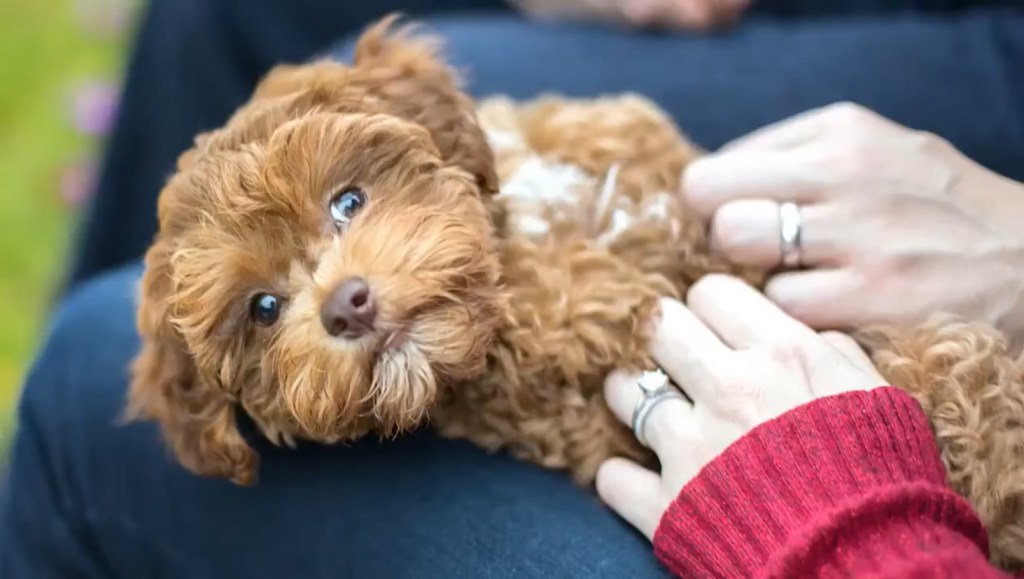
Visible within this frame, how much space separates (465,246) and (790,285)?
0.61 m

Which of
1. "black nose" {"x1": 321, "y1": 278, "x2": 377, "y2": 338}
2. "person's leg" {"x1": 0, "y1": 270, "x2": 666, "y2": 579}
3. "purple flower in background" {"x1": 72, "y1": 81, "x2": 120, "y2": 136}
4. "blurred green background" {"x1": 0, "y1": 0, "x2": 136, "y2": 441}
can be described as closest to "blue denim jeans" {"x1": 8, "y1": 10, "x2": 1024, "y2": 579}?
"person's leg" {"x1": 0, "y1": 270, "x2": 666, "y2": 579}

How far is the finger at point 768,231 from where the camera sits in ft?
5.83

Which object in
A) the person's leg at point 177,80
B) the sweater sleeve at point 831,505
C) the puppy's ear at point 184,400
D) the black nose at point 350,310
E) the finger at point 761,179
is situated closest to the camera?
the sweater sleeve at point 831,505

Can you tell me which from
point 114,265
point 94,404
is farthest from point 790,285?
point 114,265

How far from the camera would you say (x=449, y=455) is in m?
1.79

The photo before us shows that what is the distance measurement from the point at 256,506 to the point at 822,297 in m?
1.10

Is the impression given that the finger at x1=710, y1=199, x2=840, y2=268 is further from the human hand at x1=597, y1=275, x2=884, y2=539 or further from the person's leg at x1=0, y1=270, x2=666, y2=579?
the person's leg at x1=0, y1=270, x2=666, y2=579

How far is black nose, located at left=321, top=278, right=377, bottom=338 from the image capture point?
1475 mm

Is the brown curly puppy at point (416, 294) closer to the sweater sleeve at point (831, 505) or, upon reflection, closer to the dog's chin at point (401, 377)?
the dog's chin at point (401, 377)

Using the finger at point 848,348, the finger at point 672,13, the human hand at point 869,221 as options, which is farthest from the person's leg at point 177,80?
the finger at point 848,348

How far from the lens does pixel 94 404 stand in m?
2.06

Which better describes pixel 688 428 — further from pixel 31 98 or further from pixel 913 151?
pixel 31 98

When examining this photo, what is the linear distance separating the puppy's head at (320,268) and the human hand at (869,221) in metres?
0.48

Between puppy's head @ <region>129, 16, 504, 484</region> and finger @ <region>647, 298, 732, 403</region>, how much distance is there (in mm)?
312
